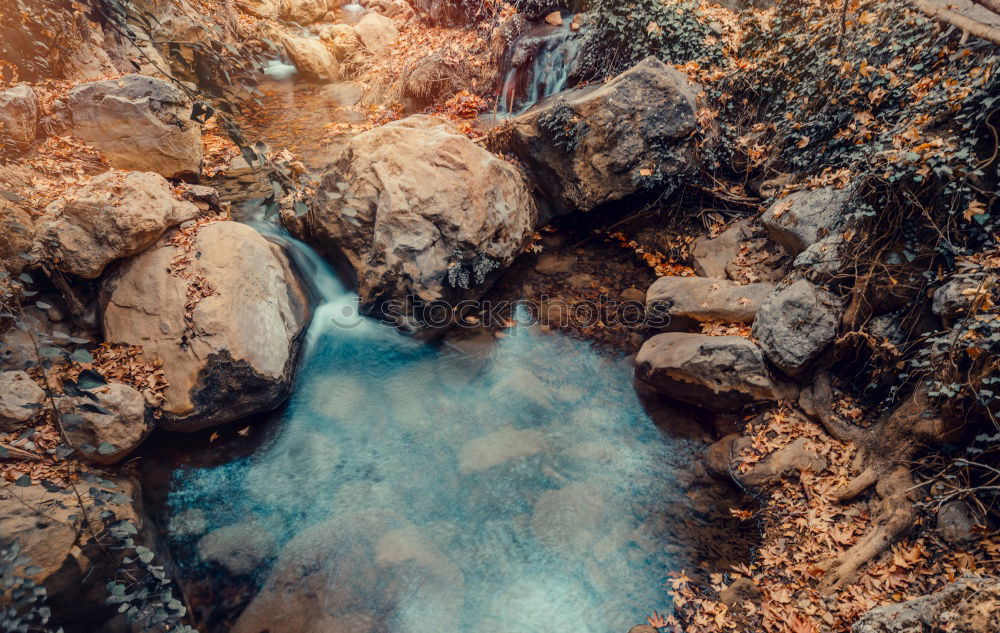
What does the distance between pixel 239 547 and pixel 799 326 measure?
6.59 metres

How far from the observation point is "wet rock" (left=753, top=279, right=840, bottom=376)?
211 inches

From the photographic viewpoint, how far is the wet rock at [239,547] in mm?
4812

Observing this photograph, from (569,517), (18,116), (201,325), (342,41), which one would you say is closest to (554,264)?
(569,517)

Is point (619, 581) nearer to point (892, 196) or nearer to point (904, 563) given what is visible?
point (904, 563)

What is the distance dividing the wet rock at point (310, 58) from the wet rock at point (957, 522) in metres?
14.6

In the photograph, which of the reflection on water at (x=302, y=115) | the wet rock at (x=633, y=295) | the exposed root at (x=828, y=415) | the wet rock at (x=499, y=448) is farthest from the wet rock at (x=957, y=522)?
the reflection on water at (x=302, y=115)

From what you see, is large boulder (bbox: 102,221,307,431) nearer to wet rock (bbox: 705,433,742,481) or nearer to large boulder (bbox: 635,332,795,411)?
large boulder (bbox: 635,332,795,411)

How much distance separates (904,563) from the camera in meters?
3.98

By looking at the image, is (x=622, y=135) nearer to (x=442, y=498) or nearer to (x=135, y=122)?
(x=442, y=498)

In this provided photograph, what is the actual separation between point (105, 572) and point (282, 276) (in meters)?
3.70

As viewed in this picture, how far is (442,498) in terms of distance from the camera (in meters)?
5.47

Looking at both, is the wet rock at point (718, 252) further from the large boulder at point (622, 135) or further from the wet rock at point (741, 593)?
the wet rock at point (741, 593)

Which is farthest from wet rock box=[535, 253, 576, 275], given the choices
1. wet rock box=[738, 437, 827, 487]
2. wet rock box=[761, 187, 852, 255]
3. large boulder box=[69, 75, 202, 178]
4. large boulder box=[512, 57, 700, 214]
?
large boulder box=[69, 75, 202, 178]

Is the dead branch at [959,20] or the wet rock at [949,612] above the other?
the dead branch at [959,20]
